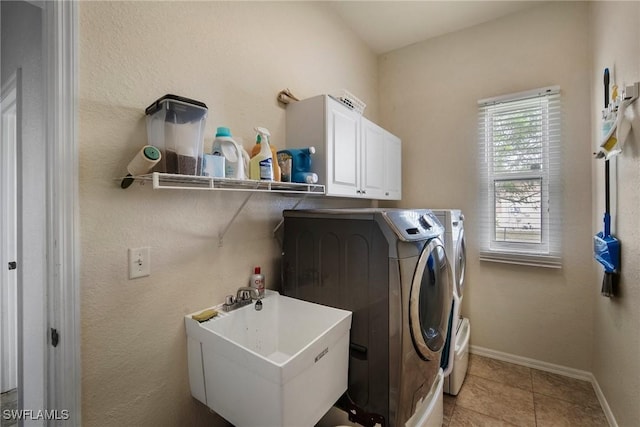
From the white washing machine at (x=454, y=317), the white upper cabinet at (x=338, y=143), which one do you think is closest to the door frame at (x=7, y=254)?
the white upper cabinet at (x=338, y=143)

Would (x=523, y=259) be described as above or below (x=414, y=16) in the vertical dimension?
below

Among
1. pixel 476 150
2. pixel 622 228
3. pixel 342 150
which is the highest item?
pixel 476 150

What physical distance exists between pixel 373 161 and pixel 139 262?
170 cm

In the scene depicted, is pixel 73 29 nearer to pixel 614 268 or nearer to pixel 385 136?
pixel 385 136

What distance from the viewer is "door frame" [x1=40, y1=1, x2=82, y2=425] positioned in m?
0.89

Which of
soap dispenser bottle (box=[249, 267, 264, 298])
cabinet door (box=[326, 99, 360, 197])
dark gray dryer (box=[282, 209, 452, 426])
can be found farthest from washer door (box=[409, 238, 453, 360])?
soap dispenser bottle (box=[249, 267, 264, 298])

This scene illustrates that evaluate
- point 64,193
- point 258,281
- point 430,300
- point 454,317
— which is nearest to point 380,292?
point 430,300

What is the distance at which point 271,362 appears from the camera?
884mm

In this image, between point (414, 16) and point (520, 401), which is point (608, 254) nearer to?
point (520, 401)

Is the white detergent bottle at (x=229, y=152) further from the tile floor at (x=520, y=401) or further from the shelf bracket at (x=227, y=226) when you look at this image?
the tile floor at (x=520, y=401)

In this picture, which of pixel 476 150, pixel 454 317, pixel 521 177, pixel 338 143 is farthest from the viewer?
pixel 476 150

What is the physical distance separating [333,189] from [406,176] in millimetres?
1421

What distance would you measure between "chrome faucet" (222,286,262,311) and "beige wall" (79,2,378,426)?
7cm

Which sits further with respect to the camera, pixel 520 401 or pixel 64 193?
pixel 520 401
